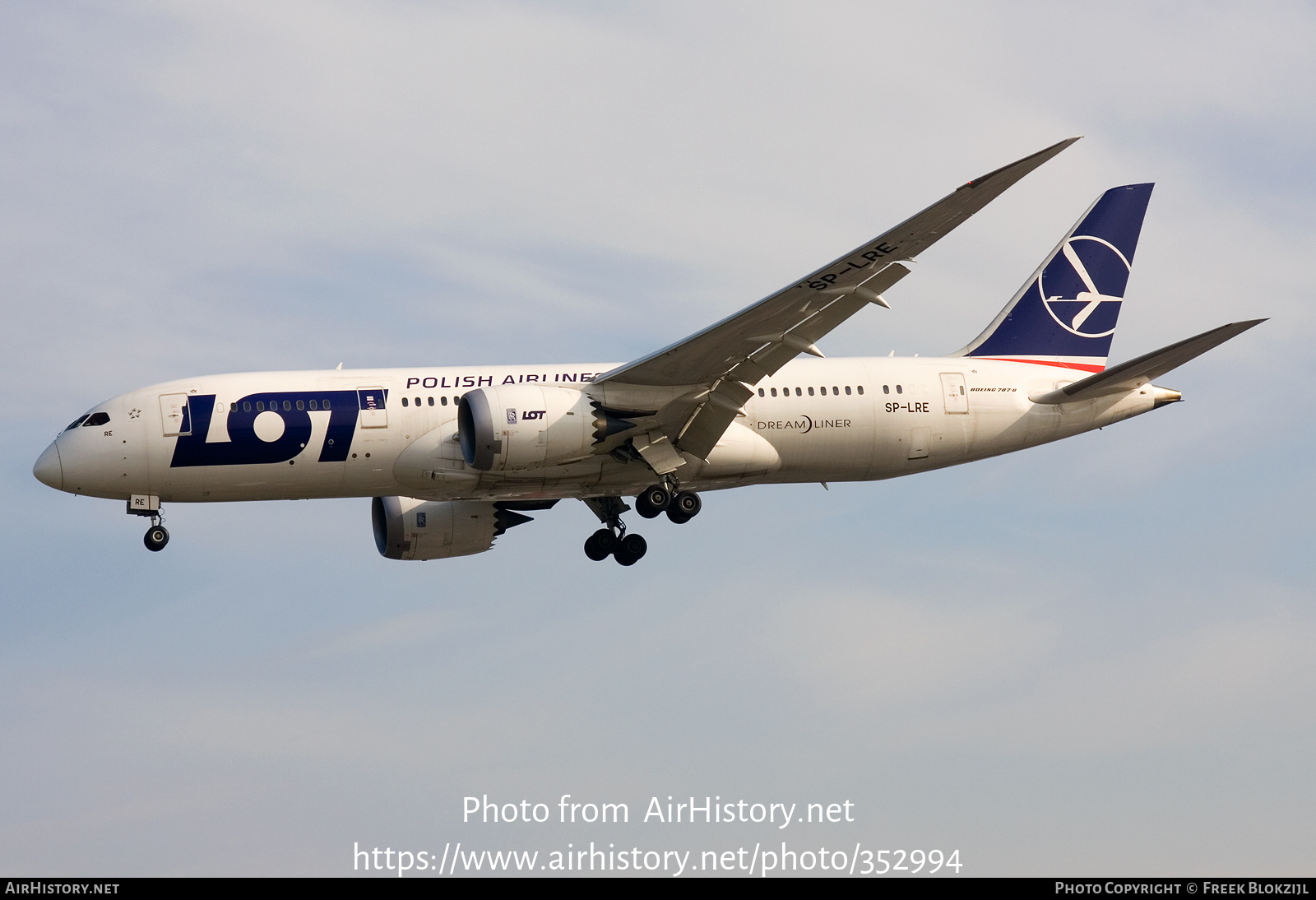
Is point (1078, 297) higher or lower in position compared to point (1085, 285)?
lower

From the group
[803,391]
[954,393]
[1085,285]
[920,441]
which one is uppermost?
[1085,285]

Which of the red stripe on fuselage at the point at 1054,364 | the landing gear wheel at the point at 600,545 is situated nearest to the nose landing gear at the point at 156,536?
the landing gear wheel at the point at 600,545

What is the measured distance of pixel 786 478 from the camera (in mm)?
34188

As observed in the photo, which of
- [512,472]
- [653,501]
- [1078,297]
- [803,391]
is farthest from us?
[1078,297]

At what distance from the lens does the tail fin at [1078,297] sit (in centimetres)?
3697

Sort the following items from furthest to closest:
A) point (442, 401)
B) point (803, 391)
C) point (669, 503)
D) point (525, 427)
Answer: point (803, 391) < point (669, 503) < point (442, 401) < point (525, 427)

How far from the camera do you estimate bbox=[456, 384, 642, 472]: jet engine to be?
30.4 meters

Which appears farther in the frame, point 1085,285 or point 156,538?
point 1085,285

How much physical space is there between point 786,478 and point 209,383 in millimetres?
12457

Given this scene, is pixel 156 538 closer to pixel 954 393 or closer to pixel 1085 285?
pixel 954 393

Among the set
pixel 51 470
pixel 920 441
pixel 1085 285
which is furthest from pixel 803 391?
pixel 51 470

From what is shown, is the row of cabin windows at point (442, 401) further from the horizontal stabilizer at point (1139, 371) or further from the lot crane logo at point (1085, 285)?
the lot crane logo at point (1085, 285)

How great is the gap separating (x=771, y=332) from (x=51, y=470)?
593 inches

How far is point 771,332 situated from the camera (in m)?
30.7
